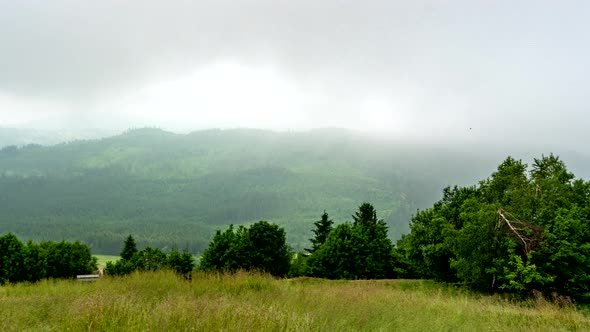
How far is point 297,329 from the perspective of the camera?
5.59m

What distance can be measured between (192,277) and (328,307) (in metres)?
4.53

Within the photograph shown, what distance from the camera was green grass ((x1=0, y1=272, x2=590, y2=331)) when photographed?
5746mm

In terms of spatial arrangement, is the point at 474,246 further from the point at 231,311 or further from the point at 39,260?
the point at 39,260

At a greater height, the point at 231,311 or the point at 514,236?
the point at 231,311

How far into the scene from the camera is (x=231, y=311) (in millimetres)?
6219

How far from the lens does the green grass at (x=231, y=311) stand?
5.75 metres

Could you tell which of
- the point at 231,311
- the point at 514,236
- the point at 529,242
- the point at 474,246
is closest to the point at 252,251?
the point at 474,246

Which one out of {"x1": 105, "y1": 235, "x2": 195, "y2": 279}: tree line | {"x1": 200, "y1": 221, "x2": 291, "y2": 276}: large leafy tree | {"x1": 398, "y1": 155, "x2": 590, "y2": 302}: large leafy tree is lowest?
{"x1": 105, "y1": 235, "x2": 195, "y2": 279}: tree line

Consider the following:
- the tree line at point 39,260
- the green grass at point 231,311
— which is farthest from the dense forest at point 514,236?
the tree line at point 39,260

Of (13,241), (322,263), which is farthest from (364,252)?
(13,241)

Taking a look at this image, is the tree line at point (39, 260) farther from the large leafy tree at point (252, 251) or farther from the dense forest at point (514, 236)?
the dense forest at point (514, 236)

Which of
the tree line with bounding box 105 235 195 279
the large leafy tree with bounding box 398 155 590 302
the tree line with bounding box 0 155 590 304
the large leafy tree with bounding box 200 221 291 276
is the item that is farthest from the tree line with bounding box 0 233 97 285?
the large leafy tree with bounding box 398 155 590 302

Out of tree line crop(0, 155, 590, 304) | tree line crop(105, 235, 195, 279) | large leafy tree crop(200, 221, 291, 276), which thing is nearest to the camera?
tree line crop(0, 155, 590, 304)

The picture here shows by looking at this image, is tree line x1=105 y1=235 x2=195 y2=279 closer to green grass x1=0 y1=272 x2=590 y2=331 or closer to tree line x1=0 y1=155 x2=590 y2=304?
tree line x1=0 y1=155 x2=590 y2=304
